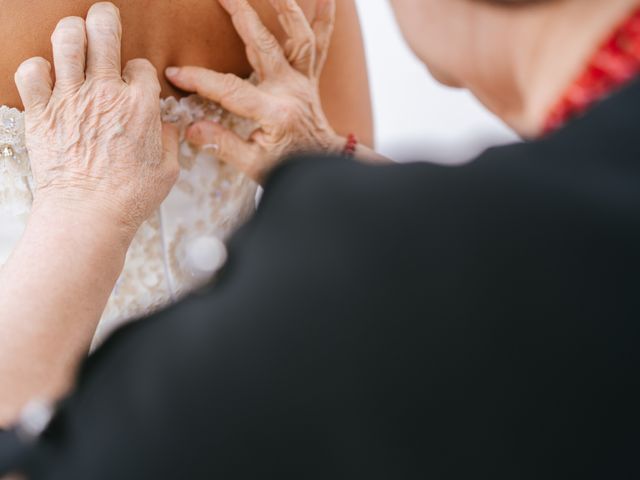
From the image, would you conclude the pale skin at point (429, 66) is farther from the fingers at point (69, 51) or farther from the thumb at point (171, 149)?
the fingers at point (69, 51)

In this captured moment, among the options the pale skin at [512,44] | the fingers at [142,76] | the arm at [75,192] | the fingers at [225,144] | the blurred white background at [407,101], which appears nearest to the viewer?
the pale skin at [512,44]

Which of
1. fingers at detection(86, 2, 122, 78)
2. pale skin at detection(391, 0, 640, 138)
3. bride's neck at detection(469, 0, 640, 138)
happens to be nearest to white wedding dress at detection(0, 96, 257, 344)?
fingers at detection(86, 2, 122, 78)

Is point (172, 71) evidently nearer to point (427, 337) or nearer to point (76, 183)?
point (76, 183)

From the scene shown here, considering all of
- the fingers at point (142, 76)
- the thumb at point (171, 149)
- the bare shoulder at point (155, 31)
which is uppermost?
the bare shoulder at point (155, 31)

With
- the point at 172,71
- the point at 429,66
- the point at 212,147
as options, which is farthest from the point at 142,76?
the point at 429,66

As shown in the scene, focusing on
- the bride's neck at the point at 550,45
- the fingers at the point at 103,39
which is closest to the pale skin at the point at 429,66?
the bride's neck at the point at 550,45

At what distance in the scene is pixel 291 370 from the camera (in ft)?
1.39

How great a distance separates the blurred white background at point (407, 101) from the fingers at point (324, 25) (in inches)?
36.2

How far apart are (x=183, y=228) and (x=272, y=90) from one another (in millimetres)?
277

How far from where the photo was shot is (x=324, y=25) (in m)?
1.11

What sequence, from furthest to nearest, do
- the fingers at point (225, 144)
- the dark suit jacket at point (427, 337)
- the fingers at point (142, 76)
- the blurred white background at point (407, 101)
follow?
the blurred white background at point (407, 101)
the fingers at point (225, 144)
the fingers at point (142, 76)
the dark suit jacket at point (427, 337)

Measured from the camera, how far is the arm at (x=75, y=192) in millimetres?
817

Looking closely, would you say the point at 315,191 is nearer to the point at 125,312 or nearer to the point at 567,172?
the point at 567,172

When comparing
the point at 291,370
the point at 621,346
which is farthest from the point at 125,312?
the point at 621,346
